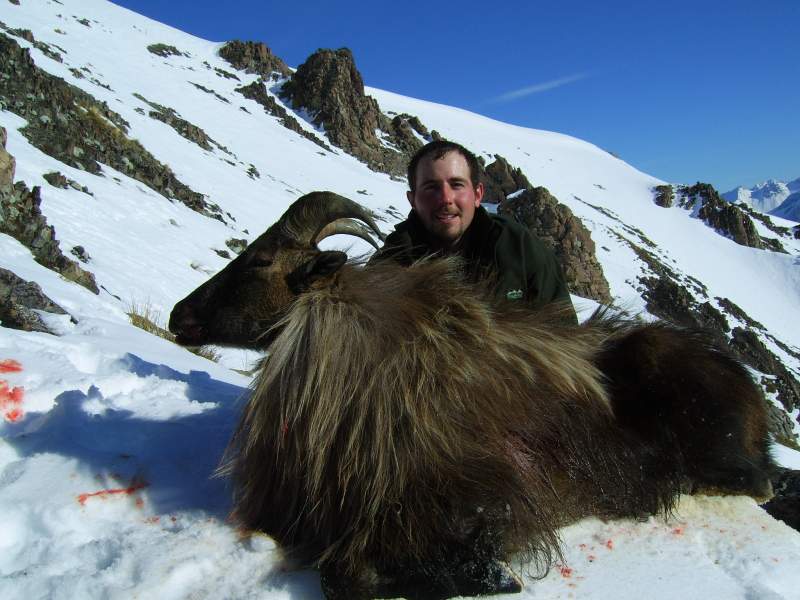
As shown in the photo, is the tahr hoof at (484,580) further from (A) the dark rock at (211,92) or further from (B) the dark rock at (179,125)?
(A) the dark rock at (211,92)

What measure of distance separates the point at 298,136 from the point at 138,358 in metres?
40.9

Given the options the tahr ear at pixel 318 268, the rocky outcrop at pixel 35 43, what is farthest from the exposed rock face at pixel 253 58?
the tahr ear at pixel 318 268

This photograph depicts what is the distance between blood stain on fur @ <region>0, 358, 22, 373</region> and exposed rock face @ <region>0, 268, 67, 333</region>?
1.20 metres

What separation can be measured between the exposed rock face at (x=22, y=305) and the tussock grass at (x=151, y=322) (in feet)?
4.53

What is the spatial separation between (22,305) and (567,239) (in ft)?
99.9

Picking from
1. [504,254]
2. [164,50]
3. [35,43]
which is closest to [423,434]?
[504,254]

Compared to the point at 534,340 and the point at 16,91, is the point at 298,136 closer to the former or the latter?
the point at 16,91

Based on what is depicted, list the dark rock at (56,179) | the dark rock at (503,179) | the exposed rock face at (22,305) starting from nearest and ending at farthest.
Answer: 1. the exposed rock face at (22,305)
2. the dark rock at (56,179)
3. the dark rock at (503,179)

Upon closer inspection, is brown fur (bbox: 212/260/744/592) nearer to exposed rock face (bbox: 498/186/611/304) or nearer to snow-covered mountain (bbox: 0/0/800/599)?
snow-covered mountain (bbox: 0/0/800/599)

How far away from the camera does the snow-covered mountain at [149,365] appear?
2.37 m

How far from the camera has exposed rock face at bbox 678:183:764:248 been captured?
181ft

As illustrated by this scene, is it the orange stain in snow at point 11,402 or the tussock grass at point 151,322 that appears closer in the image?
the orange stain in snow at point 11,402

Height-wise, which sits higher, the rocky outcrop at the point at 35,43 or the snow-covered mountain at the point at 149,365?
the rocky outcrop at the point at 35,43

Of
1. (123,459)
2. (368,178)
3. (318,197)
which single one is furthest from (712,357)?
(368,178)
